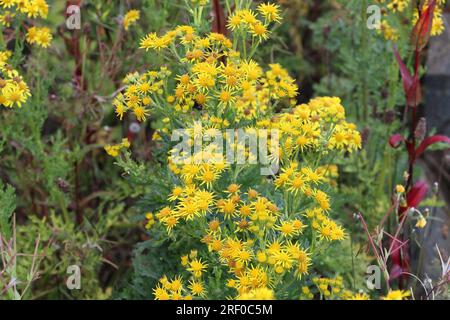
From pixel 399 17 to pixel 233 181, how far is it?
4.18 ft

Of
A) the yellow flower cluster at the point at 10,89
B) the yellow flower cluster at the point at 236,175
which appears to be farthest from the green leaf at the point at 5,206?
the yellow flower cluster at the point at 236,175

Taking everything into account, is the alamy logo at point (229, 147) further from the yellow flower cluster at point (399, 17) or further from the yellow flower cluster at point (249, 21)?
the yellow flower cluster at point (399, 17)

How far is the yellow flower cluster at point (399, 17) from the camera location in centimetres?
271

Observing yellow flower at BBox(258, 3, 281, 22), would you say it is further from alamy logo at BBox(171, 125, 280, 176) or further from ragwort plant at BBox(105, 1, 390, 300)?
alamy logo at BBox(171, 125, 280, 176)

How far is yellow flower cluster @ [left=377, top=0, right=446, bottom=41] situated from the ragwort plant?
26.8 inches

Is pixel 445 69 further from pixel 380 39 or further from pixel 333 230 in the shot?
pixel 333 230

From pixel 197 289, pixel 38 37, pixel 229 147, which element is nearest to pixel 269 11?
pixel 229 147

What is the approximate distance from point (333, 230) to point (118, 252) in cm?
143

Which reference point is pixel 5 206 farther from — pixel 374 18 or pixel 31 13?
pixel 374 18

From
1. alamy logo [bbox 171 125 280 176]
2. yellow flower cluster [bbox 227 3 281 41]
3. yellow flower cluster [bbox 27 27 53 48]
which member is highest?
yellow flower cluster [bbox 227 3 281 41]

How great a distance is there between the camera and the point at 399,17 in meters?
2.90

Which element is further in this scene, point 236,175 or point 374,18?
point 374,18

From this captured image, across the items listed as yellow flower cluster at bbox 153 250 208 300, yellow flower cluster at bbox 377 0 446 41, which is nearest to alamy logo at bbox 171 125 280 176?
yellow flower cluster at bbox 153 250 208 300

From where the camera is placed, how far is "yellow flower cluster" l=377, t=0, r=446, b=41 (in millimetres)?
2715
